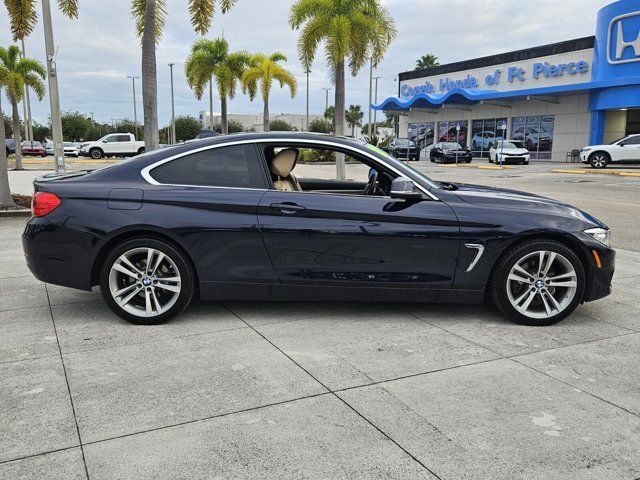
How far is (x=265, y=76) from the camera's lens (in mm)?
36188

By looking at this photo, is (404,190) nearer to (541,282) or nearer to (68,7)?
(541,282)

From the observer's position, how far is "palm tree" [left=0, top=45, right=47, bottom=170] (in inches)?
1246

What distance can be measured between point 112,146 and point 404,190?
41734mm

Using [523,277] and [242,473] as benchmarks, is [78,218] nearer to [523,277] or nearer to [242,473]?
[242,473]

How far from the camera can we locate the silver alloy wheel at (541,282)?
4574 mm

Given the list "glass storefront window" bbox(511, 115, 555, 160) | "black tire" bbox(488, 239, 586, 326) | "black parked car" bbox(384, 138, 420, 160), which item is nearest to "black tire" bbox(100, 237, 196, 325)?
"black tire" bbox(488, 239, 586, 326)

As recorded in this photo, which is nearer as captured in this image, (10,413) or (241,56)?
(10,413)

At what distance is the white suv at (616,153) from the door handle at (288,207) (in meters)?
28.3

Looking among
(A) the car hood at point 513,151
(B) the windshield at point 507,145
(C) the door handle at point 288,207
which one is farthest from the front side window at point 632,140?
(C) the door handle at point 288,207

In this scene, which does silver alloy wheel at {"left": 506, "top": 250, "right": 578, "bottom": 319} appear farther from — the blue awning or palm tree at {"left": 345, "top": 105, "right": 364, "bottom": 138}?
palm tree at {"left": 345, "top": 105, "right": 364, "bottom": 138}

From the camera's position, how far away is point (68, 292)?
5.63 meters

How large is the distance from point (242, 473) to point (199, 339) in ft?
5.97

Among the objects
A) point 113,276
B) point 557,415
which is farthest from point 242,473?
point 113,276

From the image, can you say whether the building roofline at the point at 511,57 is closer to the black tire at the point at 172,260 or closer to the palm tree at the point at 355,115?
the black tire at the point at 172,260
